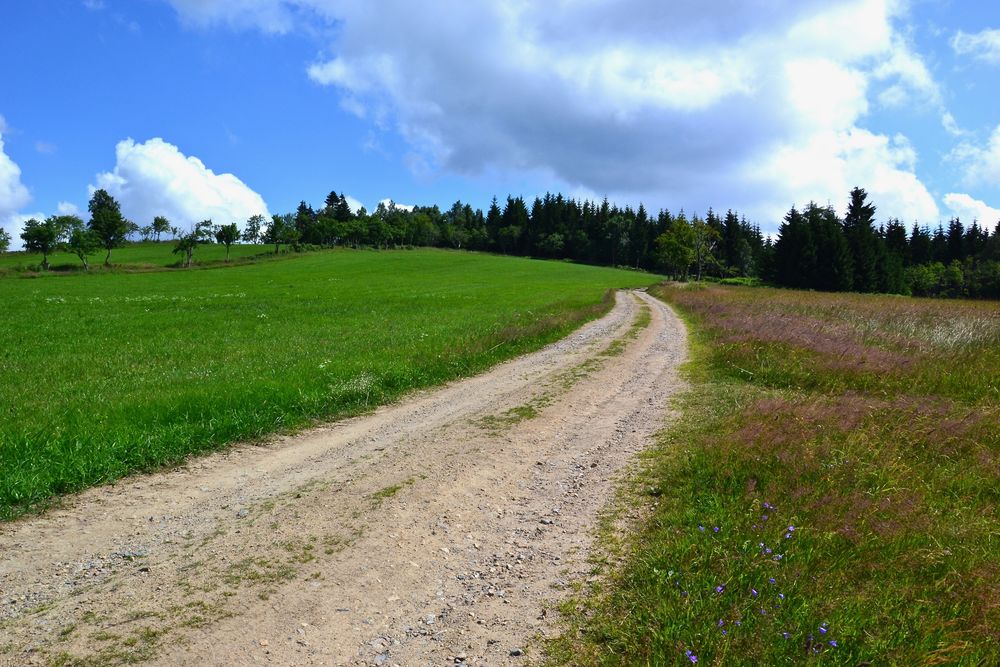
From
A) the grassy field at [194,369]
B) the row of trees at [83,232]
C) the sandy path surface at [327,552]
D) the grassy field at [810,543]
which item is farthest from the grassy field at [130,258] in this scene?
the grassy field at [810,543]

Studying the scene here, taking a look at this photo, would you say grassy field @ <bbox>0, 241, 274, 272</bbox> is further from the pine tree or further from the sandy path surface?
the pine tree

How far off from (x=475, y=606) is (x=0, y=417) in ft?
35.5

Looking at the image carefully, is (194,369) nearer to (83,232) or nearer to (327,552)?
(327,552)

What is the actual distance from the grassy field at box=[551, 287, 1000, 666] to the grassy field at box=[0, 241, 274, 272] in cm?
10753

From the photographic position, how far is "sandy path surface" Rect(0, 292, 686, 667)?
160 inches

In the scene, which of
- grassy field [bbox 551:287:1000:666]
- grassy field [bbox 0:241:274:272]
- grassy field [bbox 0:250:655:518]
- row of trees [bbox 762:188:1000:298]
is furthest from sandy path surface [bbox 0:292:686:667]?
grassy field [bbox 0:241:274:272]

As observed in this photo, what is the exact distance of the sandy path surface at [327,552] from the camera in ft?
13.4

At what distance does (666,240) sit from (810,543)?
9523 centimetres

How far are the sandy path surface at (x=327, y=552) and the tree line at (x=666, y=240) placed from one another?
301 ft

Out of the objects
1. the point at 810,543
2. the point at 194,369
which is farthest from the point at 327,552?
the point at 194,369

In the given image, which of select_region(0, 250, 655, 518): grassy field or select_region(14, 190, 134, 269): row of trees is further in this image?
select_region(14, 190, 134, 269): row of trees

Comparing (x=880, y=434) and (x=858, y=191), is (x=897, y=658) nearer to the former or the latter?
(x=880, y=434)

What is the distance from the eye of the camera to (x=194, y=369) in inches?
585

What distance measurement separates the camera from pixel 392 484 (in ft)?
23.3
